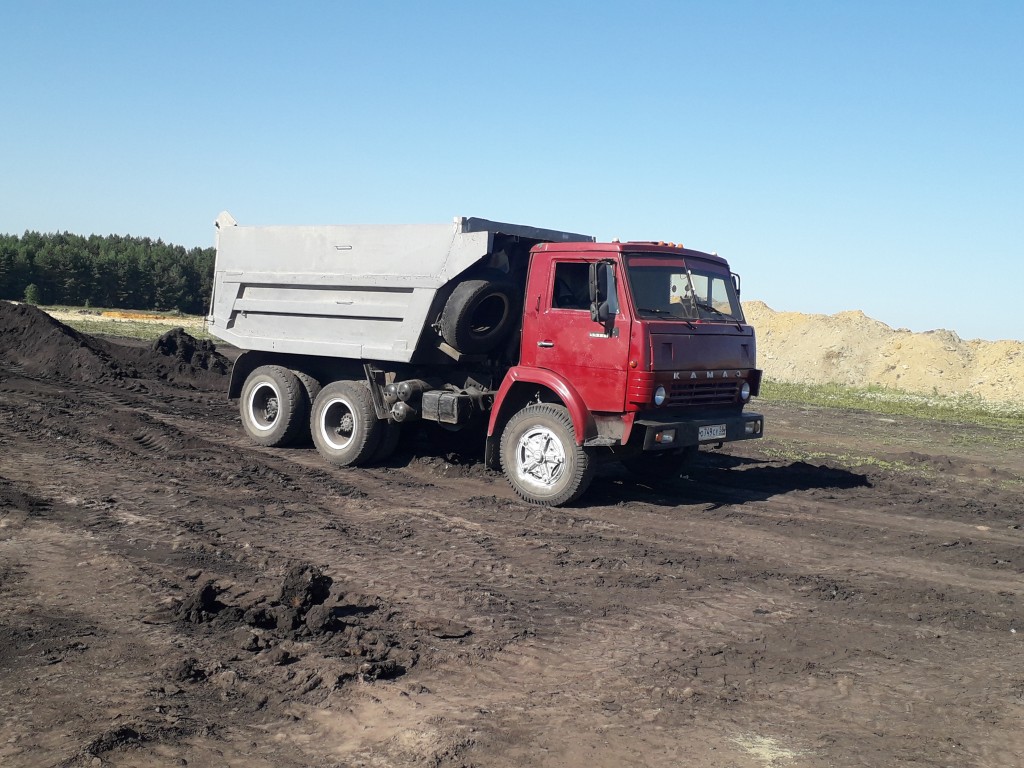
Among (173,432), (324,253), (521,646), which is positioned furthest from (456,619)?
(173,432)

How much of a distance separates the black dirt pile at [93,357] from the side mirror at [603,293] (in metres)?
11.6

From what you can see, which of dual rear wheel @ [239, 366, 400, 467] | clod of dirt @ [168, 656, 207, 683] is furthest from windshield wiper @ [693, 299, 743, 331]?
clod of dirt @ [168, 656, 207, 683]

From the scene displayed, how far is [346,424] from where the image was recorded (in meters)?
11.2

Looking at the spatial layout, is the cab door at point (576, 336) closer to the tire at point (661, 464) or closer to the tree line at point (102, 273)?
the tire at point (661, 464)

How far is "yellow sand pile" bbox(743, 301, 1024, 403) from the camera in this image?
3353 centimetres

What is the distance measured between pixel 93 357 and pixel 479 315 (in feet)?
39.7

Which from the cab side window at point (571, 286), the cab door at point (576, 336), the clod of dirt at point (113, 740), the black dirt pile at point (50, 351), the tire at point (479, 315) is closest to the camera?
the clod of dirt at point (113, 740)

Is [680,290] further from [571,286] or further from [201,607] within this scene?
[201,607]

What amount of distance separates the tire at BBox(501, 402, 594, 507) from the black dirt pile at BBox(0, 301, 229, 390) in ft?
34.8

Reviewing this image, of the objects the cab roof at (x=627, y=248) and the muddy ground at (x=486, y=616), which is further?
the cab roof at (x=627, y=248)

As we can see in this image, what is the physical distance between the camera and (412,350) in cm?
1014

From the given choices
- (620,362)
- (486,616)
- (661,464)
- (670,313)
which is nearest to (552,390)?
(620,362)

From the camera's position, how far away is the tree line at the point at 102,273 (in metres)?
50.5

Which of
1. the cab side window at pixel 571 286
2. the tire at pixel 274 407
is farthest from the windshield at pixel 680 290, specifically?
the tire at pixel 274 407
